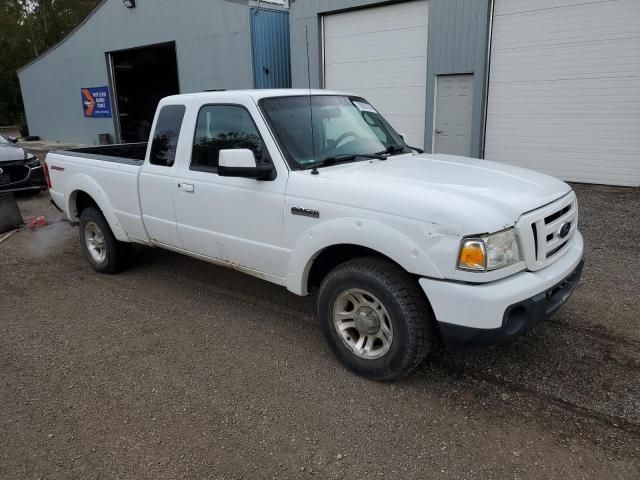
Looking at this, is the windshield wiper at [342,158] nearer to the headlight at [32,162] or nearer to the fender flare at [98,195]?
the fender flare at [98,195]

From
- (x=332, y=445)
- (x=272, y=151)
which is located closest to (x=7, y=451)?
(x=332, y=445)

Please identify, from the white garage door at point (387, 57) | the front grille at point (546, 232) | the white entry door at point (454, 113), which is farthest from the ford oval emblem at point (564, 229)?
the white garage door at point (387, 57)

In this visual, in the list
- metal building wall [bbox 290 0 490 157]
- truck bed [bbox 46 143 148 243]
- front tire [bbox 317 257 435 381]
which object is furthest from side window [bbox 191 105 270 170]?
metal building wall [bbox 290 0 490 157]

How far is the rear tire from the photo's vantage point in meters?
5.79

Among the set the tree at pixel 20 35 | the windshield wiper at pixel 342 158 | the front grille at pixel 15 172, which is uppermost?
the tree at pixel 20 35

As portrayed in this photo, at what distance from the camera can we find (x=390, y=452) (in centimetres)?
289

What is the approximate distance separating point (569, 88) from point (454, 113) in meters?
2.50

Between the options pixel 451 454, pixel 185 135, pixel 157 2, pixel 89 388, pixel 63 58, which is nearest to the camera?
pixel 451 454

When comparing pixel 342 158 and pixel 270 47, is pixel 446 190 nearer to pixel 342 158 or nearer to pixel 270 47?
pixel 342 158

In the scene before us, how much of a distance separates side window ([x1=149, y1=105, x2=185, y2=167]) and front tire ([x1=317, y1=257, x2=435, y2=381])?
212 cm

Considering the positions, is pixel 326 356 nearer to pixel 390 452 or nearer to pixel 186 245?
pixel 390 452

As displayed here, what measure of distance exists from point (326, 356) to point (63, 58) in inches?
961

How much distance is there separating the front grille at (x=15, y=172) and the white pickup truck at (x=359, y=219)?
6.42m

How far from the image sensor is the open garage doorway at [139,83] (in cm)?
2166
